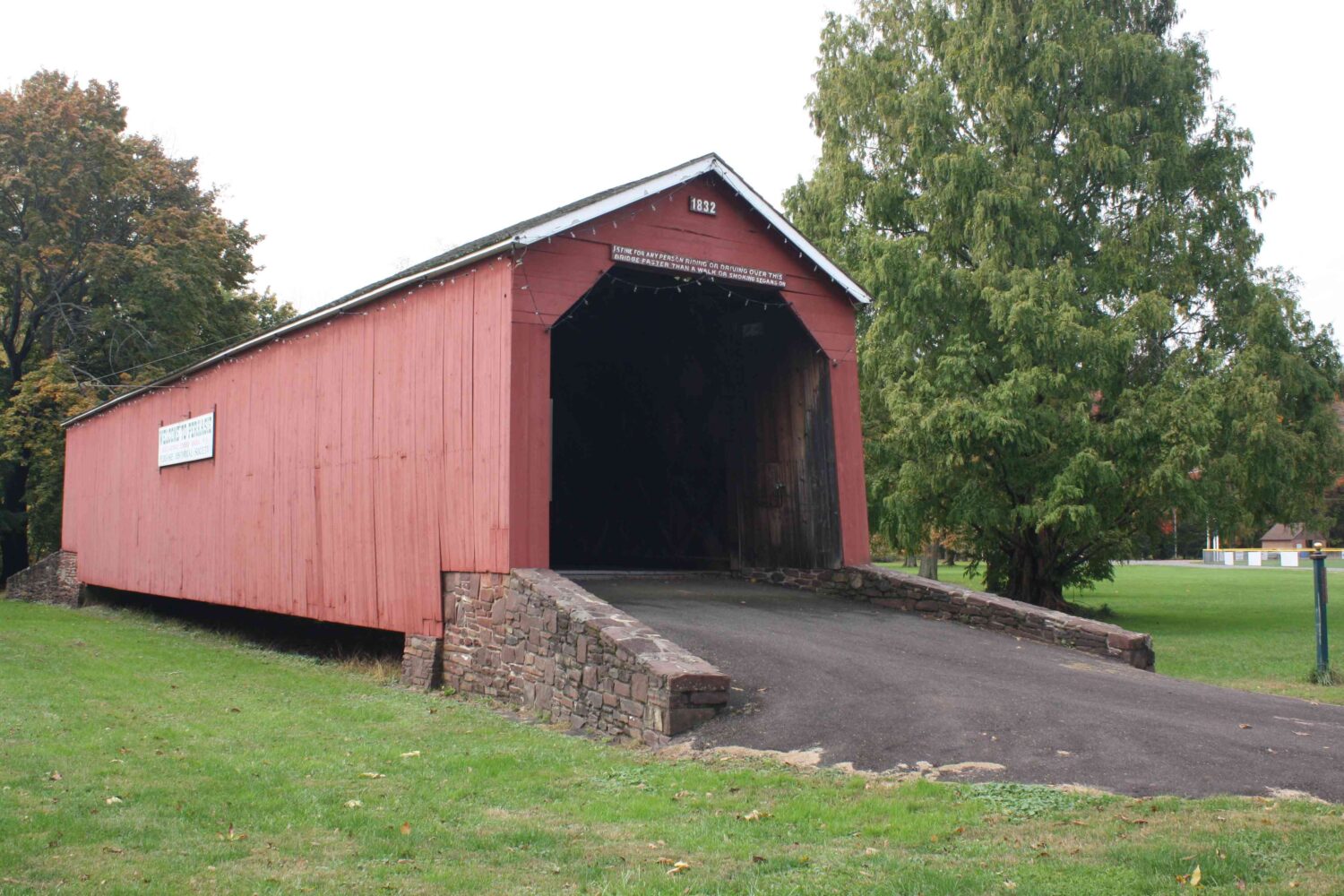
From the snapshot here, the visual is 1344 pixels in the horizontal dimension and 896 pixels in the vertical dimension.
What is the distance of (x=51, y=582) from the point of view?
83.8ft

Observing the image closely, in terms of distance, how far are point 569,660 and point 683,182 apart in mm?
5500

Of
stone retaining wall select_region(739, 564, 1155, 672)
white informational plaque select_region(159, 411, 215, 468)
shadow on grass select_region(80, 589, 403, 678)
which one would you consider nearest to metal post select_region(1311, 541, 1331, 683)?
stone retaining wall select_region(739, 564, 1155, 672)

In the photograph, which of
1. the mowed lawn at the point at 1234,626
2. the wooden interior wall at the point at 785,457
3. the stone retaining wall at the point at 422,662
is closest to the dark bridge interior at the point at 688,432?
the wooden interior wall at the point at 785,457

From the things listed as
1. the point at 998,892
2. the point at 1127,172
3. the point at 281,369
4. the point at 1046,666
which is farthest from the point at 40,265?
the point at 998,892

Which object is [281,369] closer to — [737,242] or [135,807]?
[737,242]

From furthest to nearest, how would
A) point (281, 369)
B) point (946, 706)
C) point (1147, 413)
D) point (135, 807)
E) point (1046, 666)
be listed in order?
point (1147, 413), point (281, 369), point (1046, 666), point (946, 706), point (135, 807)

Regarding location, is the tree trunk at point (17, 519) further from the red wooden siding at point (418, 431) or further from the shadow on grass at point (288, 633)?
the red wooden siding at point (418, 431)

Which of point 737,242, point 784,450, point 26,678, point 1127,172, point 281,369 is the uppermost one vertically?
point 1127,172

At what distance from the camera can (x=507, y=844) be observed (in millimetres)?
5473

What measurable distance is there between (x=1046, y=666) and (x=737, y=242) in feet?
18.8

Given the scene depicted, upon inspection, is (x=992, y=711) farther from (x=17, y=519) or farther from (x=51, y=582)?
(x=17, y=519)

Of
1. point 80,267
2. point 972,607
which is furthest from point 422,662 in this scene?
point 80,267

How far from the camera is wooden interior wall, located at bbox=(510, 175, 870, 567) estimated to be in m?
11.1

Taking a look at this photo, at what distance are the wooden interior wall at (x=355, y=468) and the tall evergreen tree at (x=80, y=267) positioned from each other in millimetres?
8629
